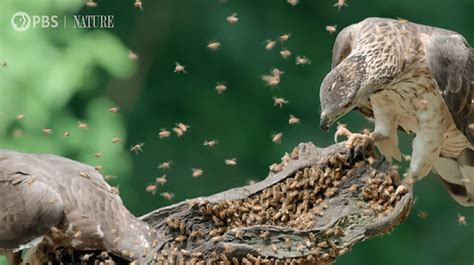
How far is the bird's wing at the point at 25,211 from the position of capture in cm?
226

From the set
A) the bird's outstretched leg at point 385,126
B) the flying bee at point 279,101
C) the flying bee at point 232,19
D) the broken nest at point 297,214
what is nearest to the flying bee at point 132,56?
the flying bee at point 232,19

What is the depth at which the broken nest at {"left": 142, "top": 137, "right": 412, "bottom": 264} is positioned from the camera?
2.33 meters

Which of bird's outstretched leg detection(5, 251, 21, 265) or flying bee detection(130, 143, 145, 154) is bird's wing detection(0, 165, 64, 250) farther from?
flying bee detection(130, 143, 145, 154)

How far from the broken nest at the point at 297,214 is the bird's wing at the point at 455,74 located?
1.46 feet

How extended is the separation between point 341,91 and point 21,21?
2132mm

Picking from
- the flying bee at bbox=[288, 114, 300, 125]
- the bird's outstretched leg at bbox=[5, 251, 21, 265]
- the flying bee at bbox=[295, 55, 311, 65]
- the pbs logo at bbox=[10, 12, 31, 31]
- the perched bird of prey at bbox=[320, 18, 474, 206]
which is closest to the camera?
the bird's outstretched leg at bbox=[5, 251, 21, 265]

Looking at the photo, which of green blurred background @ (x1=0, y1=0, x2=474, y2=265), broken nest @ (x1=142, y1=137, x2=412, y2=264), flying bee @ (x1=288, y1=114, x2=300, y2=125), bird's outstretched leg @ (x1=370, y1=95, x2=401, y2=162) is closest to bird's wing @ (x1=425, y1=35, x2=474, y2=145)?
bird's outstretched leg @ (x1=370, y1=95, x2=401, y2=162)

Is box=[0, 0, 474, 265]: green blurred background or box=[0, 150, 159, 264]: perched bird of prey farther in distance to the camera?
box=[0, 0, 474, 265]: green blurred background

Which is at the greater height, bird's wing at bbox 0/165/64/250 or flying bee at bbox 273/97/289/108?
bird's wing at bbox 0/165/64/250

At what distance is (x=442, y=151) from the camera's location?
3.63 metres

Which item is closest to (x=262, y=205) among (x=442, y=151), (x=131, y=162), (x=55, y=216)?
(x=55, y=216)

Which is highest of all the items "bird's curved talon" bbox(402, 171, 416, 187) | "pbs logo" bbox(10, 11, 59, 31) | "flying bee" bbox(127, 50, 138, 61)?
"pbs logo" bbox(10, 11, 59, 31)

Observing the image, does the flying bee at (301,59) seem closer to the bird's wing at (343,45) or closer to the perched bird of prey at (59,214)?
the bird's wing at (343,45)

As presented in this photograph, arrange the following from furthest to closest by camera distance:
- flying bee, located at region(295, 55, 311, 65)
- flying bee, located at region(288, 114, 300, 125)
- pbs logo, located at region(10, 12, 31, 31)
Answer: flying bee, located at region(295, 55, 311, 65) < pbs logo, located at region(10, 12, 31, 31) < flying bee, located at region(288, 114, 300, 125)
